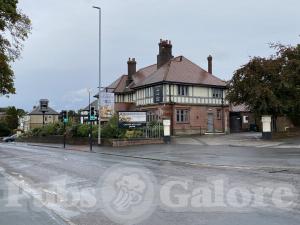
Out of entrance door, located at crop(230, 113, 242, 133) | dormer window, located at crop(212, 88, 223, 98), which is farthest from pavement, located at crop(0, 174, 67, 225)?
entrance door, located at crop(230, 113, 242, 133)

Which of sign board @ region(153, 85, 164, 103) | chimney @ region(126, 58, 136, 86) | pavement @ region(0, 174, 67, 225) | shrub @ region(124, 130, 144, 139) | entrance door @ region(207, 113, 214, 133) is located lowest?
pavement @ region(0, 174, 67, 225)

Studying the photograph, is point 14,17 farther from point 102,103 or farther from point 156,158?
point 102,103

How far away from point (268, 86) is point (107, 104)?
1497 centimetres

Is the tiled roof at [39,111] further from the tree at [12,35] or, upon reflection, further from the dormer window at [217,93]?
the tree at [12,35]

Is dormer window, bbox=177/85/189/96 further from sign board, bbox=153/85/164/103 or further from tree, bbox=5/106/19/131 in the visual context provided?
tree, bbox=5/106/19/131

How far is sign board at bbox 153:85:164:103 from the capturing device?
1913 inches

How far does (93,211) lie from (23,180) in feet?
21.4

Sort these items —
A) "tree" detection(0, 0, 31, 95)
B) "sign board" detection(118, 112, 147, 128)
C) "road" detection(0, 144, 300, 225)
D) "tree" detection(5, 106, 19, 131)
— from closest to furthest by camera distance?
"road" detection(0, 144, 300, 225) < "tree" detection(0, 0, 31, 95) < "sign board" detection(118, 112, 147, 128) < "tree" detection(5, 106, 19, 131)

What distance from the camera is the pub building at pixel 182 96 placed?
48594 millimetres

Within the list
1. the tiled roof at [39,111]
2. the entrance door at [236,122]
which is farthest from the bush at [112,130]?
the tiled roof at [39,111]

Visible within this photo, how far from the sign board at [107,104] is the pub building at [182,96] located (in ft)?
23.5

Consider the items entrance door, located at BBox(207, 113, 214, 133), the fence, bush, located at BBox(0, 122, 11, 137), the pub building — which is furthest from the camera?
bush, located at BBox(0, 122, 11, 137)

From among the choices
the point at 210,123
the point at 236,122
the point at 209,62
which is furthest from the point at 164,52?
the point at 236,122

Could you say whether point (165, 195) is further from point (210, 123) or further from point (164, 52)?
point (164, 52)
